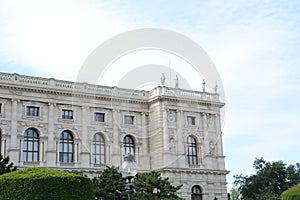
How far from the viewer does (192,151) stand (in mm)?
50656

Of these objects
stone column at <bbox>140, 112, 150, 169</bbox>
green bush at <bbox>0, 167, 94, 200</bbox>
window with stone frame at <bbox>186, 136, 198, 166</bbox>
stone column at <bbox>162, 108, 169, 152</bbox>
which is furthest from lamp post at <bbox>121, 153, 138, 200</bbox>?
window with stone frame at <bbox>186, 136, 198, 166</bbox>

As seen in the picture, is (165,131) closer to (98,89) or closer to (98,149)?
(98,149)

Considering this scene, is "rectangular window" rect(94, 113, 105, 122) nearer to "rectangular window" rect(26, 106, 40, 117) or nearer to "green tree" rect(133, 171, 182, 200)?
"rectangular window" rect(26, 106, 40, 117)

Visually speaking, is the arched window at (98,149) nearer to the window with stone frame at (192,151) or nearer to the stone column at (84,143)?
the stone column at (84,143)

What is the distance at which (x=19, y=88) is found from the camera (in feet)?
142

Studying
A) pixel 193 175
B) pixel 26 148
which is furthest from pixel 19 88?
pixel 193 175

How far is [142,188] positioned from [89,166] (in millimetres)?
10903

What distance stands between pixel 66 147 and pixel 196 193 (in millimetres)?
13812

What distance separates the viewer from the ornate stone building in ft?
142

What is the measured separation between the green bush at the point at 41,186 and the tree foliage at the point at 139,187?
16.6 meters

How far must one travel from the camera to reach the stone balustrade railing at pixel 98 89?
43.6m

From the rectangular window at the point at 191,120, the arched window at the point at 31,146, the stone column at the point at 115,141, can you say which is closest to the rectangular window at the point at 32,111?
the arched window at the point at 31,146

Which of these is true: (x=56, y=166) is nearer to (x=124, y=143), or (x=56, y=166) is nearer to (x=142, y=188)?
(x=124, y=143)

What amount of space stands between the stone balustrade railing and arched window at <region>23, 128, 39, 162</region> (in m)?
4.15
